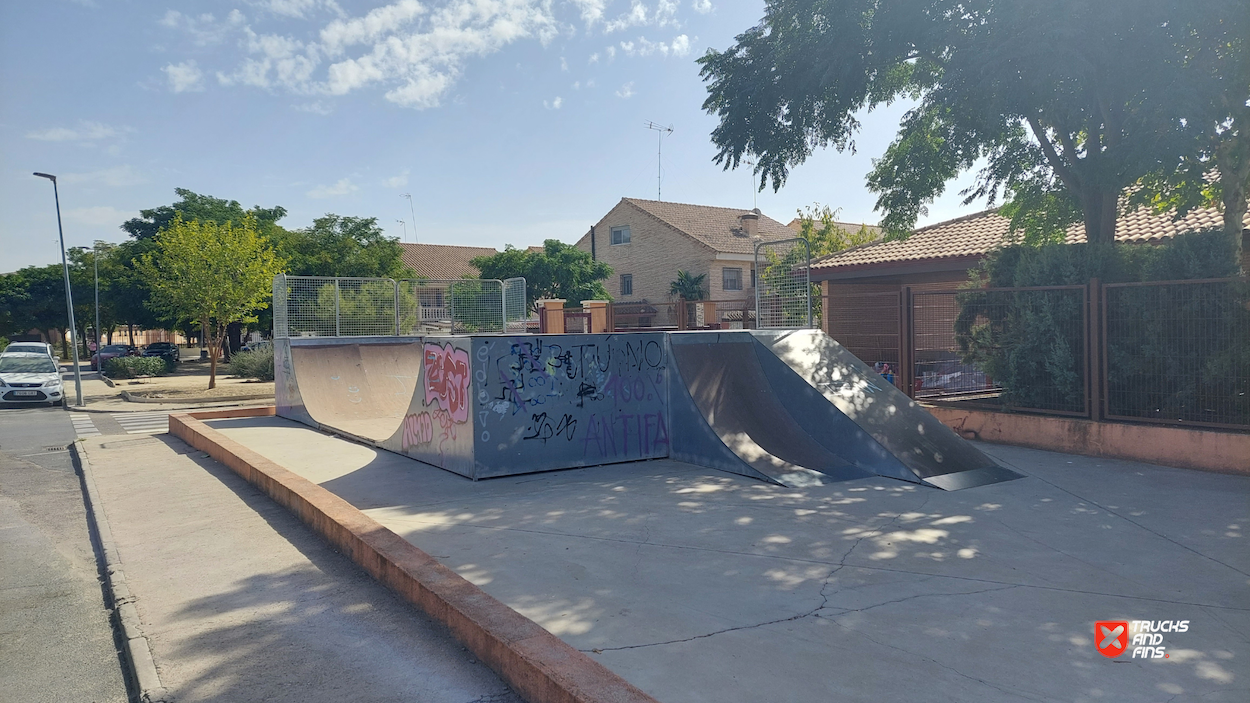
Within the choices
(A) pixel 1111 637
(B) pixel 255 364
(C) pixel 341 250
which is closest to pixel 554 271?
(C) pixel 341 250

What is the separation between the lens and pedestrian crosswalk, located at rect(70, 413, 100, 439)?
45.7 ft

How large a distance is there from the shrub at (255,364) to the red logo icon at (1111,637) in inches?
1018

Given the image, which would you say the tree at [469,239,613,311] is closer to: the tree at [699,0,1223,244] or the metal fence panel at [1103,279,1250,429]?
the tree at [699,0,1223,244]

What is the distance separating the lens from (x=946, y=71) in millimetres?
9812

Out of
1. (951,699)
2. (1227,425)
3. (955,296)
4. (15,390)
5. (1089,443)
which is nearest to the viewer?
(951,699)

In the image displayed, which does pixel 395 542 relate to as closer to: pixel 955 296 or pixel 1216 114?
pixel 955 296

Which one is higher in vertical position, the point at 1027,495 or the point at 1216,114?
the point at 1216,114

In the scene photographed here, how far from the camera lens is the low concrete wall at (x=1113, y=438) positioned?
25.2 feet

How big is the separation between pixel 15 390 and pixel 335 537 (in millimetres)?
19228

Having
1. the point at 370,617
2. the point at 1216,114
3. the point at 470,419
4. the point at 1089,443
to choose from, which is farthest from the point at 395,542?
the point at 1216,114

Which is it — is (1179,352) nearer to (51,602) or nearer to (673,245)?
(51,602)

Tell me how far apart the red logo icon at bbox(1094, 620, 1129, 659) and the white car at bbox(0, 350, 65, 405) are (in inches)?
924

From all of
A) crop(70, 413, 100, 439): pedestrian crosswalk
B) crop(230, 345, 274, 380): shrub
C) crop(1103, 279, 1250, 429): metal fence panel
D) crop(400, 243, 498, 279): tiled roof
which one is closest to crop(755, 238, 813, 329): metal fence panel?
crop(1103, 279, 1250, 429): metal fence panel

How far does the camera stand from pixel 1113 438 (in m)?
8.58
